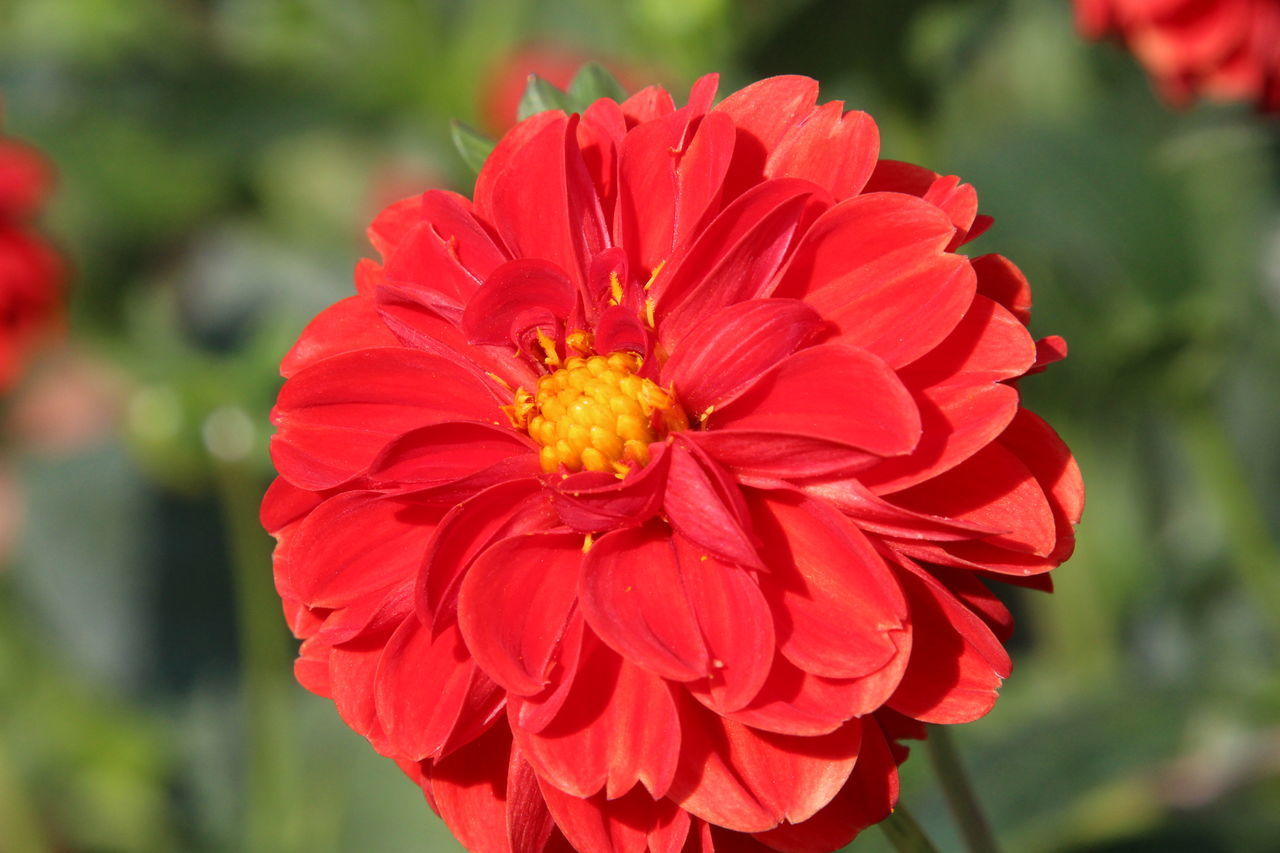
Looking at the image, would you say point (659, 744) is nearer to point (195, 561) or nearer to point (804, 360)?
point (804, 360)

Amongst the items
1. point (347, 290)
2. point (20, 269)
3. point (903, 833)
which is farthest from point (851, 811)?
point (347, 290)

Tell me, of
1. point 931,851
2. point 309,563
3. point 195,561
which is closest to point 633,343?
point 309,563

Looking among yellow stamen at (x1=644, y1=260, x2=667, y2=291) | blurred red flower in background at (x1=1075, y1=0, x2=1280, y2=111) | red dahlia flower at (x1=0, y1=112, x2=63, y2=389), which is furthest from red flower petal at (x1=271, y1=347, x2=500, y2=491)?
red dahlia flower at (x1=0, y1=112, x2=63, y2=389)

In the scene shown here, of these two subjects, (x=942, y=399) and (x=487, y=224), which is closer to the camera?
(x=942, y=399)

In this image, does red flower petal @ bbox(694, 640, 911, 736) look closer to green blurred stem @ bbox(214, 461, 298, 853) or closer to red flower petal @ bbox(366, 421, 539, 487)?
red flower petal @ bbox(366, 421, 539, 487)

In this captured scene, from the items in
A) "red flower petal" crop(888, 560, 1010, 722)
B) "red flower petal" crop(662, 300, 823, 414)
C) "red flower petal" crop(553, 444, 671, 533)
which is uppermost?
"red flower petal" crop(662, 300, 823, 414)

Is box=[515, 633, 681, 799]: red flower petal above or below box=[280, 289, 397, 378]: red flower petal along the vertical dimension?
below
